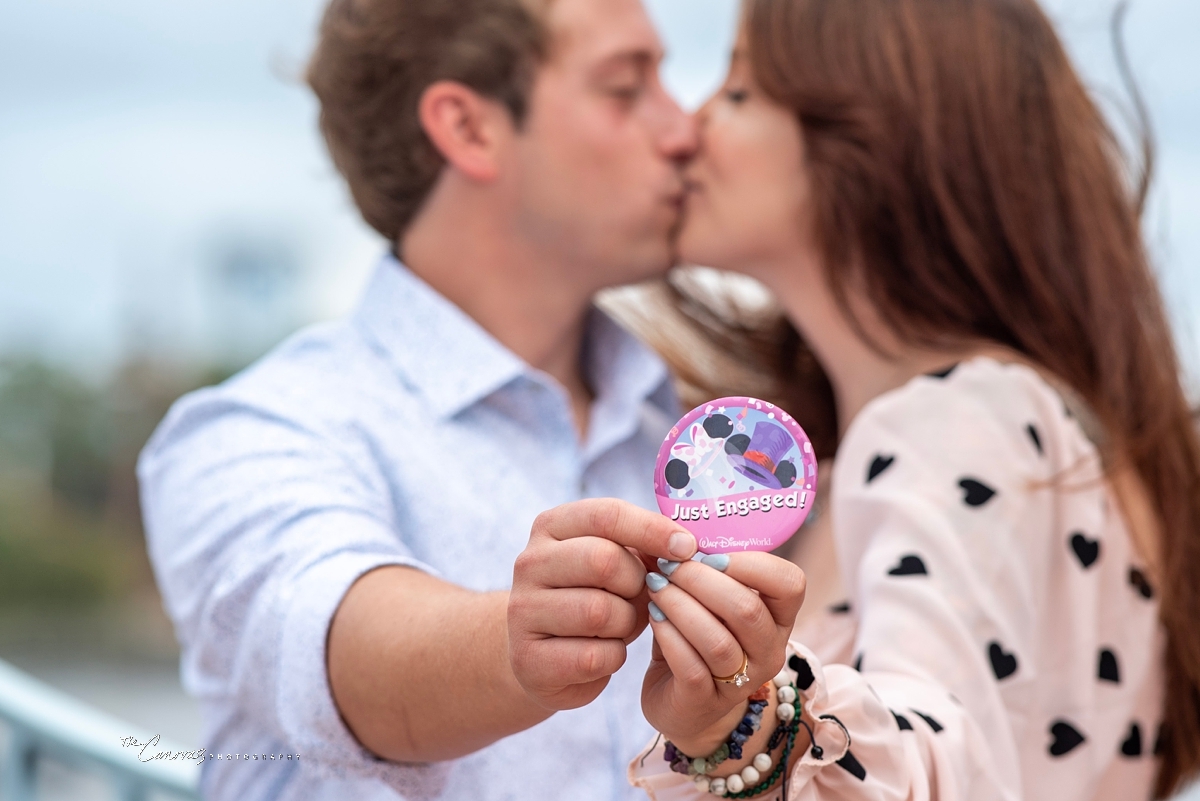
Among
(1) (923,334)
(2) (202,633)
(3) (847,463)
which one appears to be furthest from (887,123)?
(2) (202,633)

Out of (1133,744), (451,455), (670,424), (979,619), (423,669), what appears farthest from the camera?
(670,424)

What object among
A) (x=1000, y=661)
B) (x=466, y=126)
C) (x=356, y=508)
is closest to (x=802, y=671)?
(x=1000, y=661)

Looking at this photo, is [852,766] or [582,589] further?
[852,766]

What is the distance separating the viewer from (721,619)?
31.7 inches

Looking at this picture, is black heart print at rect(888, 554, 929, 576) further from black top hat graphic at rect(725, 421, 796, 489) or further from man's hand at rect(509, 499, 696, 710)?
man's hand at rect(509, 499, 696, 710)

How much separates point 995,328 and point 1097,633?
17.2 inches

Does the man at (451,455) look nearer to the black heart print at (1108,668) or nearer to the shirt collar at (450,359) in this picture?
the shirt collar at (450,359)

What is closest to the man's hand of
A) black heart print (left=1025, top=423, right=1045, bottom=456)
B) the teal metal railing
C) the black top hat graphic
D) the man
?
the man

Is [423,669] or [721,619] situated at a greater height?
→ [721,619]

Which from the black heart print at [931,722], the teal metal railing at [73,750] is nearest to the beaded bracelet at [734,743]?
the black heart print at [931,722]

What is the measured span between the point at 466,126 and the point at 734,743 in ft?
4.23

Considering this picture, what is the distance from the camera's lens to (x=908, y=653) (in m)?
1.15

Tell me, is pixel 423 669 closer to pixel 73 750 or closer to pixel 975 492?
pixel 975 492

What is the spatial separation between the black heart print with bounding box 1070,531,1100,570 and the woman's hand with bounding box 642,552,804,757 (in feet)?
2.14
